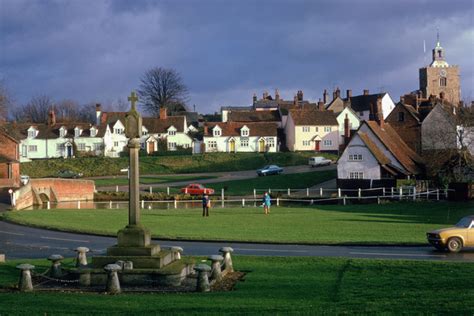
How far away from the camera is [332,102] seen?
130 meters

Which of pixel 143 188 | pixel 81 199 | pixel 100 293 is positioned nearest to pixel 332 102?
pixel 143 188

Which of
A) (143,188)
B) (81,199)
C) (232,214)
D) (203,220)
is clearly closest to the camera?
(203,220)

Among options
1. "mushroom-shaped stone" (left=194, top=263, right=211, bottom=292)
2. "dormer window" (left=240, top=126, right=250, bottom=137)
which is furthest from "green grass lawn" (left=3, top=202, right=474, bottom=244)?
"dormer window" (left=240, top=126, right=250, bottom=137)

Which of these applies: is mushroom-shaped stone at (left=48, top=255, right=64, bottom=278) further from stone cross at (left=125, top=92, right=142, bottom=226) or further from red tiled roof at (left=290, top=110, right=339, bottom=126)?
red tiled roof at (left=290, top=110, right=339, bottom=126)

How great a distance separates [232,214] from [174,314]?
33725mm

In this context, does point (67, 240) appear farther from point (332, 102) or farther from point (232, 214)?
point (332, 102)

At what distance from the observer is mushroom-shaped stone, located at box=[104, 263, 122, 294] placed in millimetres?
17219

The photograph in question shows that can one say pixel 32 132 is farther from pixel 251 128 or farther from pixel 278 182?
pixel 278 182

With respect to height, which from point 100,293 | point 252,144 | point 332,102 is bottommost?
point 100,293

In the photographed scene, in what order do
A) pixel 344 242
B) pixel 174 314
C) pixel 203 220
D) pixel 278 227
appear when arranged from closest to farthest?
pixel 174 314 < pixel 344 242 < pixel 278 227 < pixel 203 220

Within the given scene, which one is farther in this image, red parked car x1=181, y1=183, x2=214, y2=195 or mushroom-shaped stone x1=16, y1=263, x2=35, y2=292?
red parked car x1=181, y1=183, x2=214, y2=195

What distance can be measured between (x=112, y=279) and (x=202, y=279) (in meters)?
2.25

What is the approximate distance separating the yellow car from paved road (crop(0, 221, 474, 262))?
352 mm

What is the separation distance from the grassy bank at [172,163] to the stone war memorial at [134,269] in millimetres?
70769
